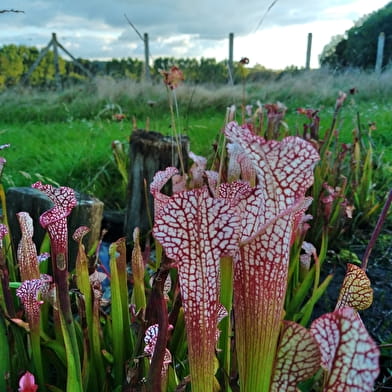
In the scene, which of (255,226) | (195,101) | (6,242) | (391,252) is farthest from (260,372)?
(195,101)

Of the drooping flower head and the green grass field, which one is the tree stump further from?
the drooping flower head

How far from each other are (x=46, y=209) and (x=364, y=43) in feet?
45.3

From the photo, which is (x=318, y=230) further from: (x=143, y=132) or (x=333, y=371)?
(x=333, y=371)

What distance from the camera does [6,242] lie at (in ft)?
3.43

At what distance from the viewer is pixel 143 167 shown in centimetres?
229

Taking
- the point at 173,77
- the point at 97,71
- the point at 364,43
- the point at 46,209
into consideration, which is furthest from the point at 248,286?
the point at 97,71

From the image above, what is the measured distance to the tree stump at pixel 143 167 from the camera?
2.25m

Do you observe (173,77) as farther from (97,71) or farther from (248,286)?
(97,71)

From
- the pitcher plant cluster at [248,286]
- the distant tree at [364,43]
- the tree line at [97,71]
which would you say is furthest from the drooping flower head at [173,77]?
the distant tree at [364,43]

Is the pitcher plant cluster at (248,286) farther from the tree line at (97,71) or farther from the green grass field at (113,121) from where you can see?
the tree line at (97,71)

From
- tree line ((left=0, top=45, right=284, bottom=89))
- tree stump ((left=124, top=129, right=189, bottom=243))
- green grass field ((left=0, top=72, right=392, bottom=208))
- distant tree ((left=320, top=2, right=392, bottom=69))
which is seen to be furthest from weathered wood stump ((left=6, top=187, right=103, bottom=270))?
distant tree ((left=320, top=2, right=392, bottom=69))

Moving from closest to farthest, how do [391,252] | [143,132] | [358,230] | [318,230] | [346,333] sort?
[346,333], [318,230], [391,252], [358,230], [143,132]

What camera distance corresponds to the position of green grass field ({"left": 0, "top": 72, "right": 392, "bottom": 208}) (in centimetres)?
335

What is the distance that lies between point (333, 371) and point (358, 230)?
6.38ft
